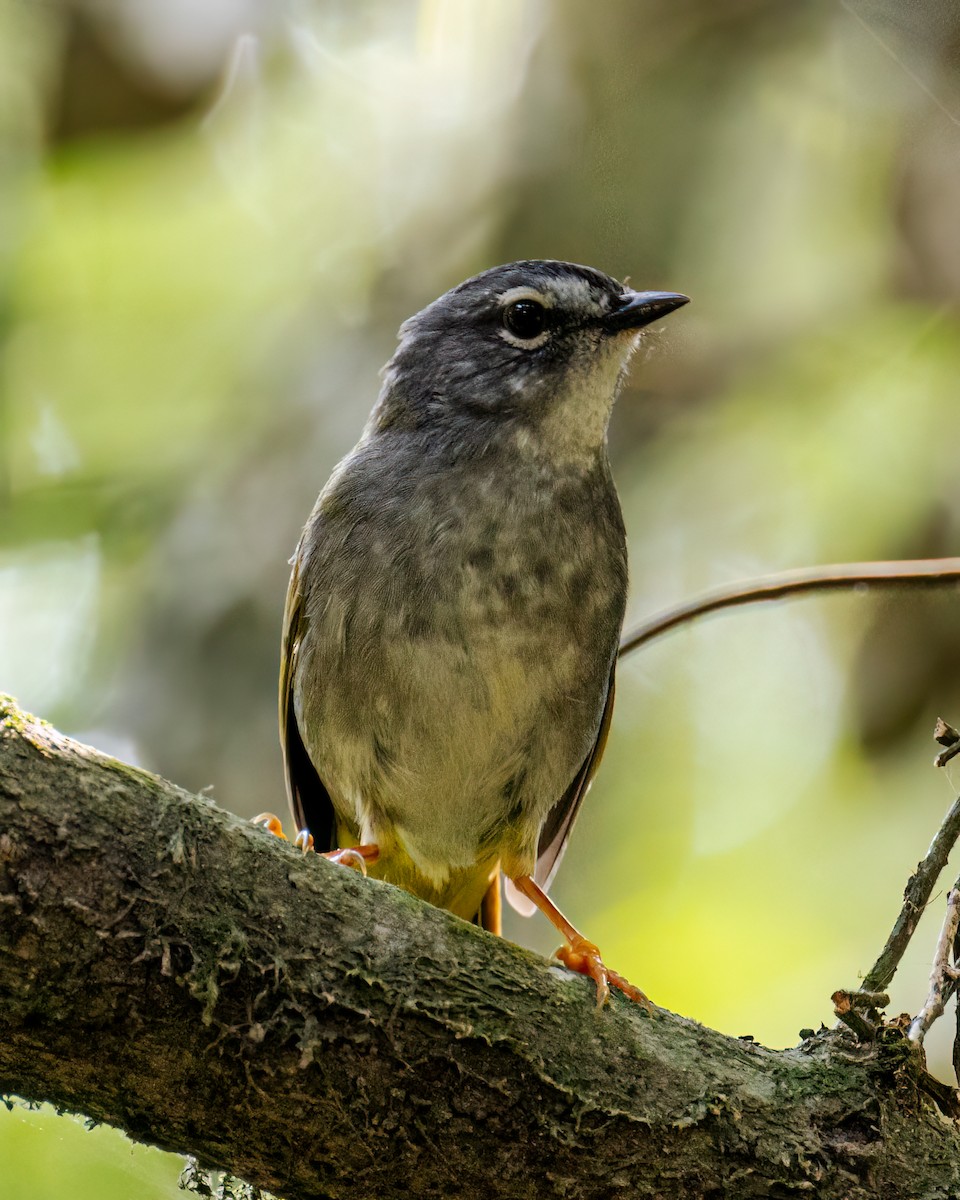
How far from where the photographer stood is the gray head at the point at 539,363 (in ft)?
13.5

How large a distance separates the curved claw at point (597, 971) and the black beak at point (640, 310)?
1.90m

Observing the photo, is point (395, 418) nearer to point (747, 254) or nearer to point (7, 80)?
point (747, 254)

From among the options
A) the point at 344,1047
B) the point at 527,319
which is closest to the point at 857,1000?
the point at 344,1047

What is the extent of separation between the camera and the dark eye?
4.21 m

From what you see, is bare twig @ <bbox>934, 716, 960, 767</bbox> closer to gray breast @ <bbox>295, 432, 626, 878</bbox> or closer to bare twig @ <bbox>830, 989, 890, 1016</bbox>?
bare twig @ <bbox>830, 989, 890, 1016</bbox>

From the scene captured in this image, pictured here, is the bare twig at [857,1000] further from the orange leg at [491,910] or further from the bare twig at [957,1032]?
the orange leg at [491,910]

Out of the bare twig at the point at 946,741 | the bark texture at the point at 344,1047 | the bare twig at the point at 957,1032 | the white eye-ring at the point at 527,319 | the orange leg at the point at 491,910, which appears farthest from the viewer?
the orange leg at the point at 491,910

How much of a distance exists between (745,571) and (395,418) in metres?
2.01

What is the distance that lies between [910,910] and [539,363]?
211cm

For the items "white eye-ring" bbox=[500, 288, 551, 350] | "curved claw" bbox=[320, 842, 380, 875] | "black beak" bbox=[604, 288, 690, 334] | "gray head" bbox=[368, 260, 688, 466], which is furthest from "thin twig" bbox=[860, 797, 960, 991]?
"white eye-ring" bbox=[500, 288, 551, 350]

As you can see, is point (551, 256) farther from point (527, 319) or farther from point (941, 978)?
point (941, 978)

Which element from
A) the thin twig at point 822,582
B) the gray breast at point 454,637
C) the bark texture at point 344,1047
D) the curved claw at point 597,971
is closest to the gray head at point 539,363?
the gray breast at point 454,637

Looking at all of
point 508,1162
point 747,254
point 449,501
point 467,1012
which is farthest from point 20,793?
point 747,254

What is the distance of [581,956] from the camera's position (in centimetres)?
342
